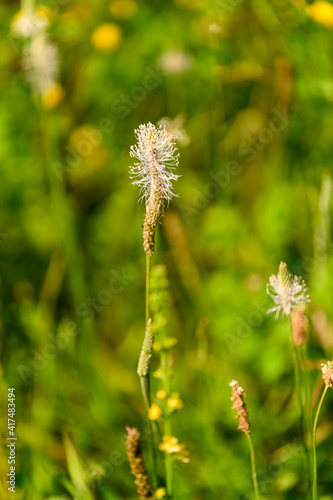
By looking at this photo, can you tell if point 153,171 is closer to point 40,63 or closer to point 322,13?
point 40,63

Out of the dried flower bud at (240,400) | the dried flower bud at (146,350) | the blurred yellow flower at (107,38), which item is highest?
the blurred yellow flower at (107,38)

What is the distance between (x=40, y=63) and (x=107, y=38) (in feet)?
1.80

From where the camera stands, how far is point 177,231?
172 cm

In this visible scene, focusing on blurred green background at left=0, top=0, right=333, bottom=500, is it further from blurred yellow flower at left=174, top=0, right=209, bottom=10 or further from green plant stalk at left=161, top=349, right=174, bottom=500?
green plant stalk at left=161, top=349, right=174, bottom=500

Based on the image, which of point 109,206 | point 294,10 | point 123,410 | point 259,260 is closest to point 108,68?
point 109,206

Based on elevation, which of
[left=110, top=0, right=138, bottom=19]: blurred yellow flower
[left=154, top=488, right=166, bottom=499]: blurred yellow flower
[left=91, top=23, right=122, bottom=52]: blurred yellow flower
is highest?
[left=110, top=0, right=138, bottom=19]: blurred yellow flower

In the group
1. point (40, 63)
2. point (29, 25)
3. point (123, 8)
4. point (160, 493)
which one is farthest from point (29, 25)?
point (160, 493)

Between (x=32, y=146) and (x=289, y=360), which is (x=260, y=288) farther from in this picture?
(x=32, y=146)

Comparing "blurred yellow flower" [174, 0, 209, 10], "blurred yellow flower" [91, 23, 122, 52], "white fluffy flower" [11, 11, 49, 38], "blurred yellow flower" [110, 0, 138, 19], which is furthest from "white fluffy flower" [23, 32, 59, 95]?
"blurred yellow flower" [174, 0, 209, 10]

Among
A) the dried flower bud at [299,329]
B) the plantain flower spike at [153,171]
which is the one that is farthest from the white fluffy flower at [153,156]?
the dried flower bud at [299,329]

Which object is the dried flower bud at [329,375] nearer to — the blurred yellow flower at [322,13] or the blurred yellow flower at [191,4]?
the blurred yellow flower at [322,13]

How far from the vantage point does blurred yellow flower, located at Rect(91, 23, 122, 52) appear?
2023 millimetres

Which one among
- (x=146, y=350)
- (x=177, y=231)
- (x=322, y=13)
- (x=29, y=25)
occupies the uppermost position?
(x=322, y=13)

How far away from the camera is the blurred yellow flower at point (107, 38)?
6.64ft
